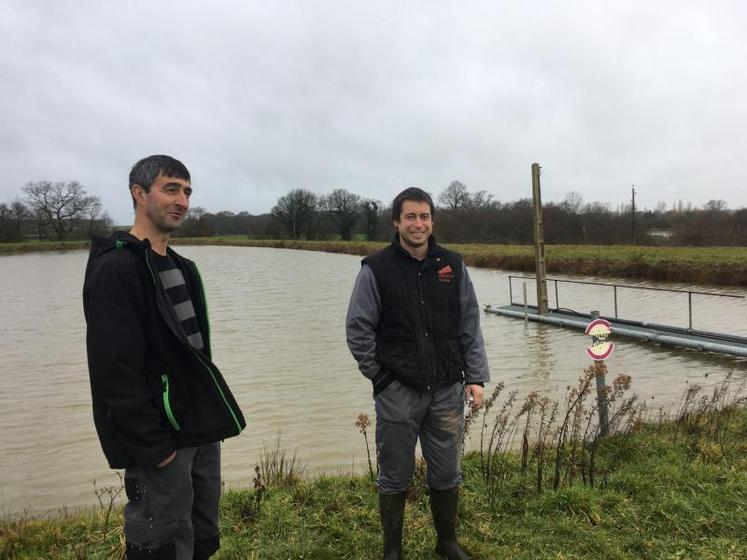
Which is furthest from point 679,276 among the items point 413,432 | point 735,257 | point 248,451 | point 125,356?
point 125,356

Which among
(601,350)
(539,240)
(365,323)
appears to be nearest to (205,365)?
(365,323)

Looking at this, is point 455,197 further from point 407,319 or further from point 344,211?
point 407,319

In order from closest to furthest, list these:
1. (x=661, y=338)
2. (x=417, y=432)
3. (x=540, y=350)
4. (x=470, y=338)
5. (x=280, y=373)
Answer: (x=417, y=432) < (x=470, y=338) < (x=280, y=373) < (x=661, y=338) < (x=540, y=350)

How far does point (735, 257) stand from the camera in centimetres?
2216

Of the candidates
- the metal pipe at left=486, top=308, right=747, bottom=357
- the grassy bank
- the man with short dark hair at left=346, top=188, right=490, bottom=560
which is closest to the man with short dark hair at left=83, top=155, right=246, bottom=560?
the man with short dark hair at left=346, top=188, right=490, bottom=560

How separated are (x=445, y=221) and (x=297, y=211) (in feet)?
95.7

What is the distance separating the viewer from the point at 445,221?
196 ft

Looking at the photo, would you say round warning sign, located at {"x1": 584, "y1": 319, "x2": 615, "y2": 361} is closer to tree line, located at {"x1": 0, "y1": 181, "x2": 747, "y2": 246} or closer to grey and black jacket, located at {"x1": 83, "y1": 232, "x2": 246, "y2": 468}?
grey and black jacket, located at {"x1": 83, "y1": 232, "x2": 246, "y2": 468}

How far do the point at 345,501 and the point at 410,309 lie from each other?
1665 mm

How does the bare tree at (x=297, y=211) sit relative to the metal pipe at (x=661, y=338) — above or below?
above

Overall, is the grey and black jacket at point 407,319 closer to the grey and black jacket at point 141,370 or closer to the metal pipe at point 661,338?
the grey and black jacket at point 141,370

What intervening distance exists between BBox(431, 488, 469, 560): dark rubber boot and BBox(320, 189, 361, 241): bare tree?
74560mm

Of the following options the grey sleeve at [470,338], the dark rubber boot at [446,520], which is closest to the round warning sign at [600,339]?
the grey sleeve at [470,338]

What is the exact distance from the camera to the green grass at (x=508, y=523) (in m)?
2.89
